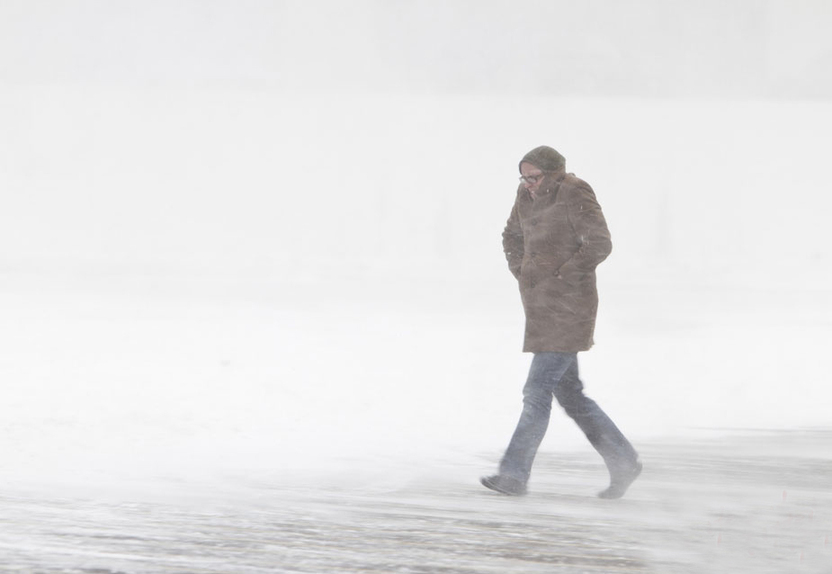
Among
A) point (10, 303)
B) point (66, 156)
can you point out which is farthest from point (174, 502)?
point (66, 156)

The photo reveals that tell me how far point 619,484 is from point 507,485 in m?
0.46

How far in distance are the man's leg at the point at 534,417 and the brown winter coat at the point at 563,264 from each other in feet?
0.21

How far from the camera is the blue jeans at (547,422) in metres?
4.89

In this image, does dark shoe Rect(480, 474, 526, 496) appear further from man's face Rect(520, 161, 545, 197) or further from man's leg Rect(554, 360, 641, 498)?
man's face Rect(520, 161, 545, 197)

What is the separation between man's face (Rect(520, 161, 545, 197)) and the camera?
492 cm

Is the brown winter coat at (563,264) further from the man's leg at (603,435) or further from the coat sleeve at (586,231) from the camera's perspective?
the man's leg at (603,435)

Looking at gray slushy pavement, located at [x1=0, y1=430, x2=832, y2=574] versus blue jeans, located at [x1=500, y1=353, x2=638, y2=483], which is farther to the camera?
blue jeans, located at [x1=500, y1=353, x2=638, y2=483]

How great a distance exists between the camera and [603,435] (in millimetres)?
4941

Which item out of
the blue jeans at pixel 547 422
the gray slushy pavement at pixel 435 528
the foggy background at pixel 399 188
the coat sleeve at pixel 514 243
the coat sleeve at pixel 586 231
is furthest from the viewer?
the foggy background at pixel 399 188

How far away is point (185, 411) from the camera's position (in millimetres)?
7547

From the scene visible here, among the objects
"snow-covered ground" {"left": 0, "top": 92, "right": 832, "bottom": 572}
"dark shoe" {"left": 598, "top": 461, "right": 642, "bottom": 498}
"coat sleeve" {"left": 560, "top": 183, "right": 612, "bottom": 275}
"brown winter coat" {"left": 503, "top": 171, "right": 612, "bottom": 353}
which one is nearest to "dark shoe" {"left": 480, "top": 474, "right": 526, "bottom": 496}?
"snow-covered ground" {"left": 0, "top": 92, "right": 832, "bottom": 572}

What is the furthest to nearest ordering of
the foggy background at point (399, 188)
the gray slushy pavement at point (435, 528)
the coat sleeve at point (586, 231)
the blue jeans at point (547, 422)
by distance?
1. the foggy background at point (399, 188)
2. the blue jeans at point (547, 422)
3. the coat sleeve at point (586, 231)
4. the gray slushy pavement at point (435, 528)

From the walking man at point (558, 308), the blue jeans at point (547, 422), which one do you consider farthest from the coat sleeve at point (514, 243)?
the blue jeans at point (547, 422)

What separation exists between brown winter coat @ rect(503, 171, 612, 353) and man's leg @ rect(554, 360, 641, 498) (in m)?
0.18
